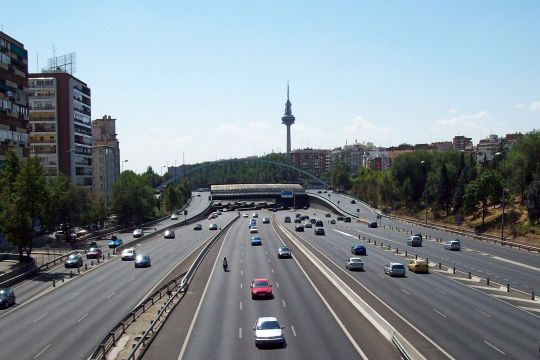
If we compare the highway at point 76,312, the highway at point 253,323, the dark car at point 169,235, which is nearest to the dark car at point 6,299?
the highway at point 76,312

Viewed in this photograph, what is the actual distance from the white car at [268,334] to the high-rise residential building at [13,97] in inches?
2148

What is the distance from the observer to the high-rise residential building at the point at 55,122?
358 ft

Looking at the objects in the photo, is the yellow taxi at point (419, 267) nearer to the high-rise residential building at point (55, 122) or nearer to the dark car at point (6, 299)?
the dark car at point (6, 299)

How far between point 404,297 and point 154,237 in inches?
2381

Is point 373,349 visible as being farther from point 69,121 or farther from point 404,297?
point 69,121

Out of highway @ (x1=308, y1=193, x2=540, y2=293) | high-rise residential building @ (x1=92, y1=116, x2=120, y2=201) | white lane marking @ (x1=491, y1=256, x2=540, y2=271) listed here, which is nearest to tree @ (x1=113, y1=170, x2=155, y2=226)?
high-rise residential building @ (x1=92, y1=116, x2=120, y2=201)

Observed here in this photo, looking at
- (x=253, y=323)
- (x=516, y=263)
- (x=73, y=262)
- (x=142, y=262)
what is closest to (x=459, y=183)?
(x=516, y=263)

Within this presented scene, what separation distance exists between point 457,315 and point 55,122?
94655 millimetres

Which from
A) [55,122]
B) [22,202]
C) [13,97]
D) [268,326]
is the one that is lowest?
[268,326]

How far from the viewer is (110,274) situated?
50562 millimetres

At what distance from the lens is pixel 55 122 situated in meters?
110

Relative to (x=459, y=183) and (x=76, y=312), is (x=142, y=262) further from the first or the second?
(x=459, y=183)

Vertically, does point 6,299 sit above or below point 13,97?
below

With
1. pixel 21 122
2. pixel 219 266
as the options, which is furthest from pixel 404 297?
pixel 21 122
